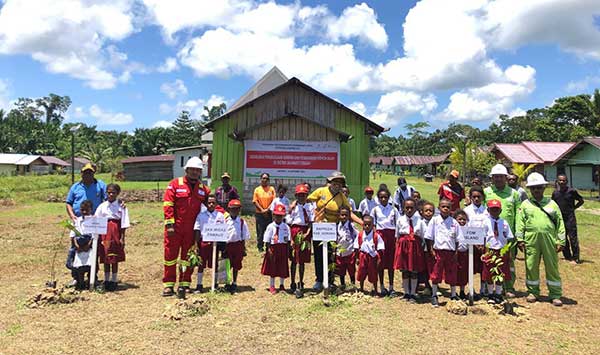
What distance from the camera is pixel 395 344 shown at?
169 inches

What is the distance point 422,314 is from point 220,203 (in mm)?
4817

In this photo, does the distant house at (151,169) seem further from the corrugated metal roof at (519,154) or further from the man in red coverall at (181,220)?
the man in red coverall at (181,220)

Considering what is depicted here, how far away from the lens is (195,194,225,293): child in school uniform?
19.4ft

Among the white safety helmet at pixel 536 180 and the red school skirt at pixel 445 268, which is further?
the white safety helmet at pixel 536 180

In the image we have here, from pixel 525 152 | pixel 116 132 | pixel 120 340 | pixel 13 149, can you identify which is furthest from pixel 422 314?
pixel 116 132

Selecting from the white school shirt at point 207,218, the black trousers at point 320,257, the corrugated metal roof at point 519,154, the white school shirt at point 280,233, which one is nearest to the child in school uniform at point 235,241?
the white school shirt at point 207,218

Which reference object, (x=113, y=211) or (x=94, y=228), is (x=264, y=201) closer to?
(x=113, y=211)

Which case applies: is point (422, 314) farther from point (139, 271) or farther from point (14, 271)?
point (14, 271)

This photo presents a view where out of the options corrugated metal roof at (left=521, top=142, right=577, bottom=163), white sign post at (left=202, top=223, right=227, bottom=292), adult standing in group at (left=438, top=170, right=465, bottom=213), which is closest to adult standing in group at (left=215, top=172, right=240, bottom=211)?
white sign post at (left=202, top=223, right=227, bottom=292)

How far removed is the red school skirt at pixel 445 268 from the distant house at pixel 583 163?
28007 millimetres

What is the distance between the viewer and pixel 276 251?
612 cm

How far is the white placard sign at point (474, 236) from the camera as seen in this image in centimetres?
538

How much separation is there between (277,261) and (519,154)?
1382 inches

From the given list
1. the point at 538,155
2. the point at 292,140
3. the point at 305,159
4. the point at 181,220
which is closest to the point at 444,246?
the point at 181,220
